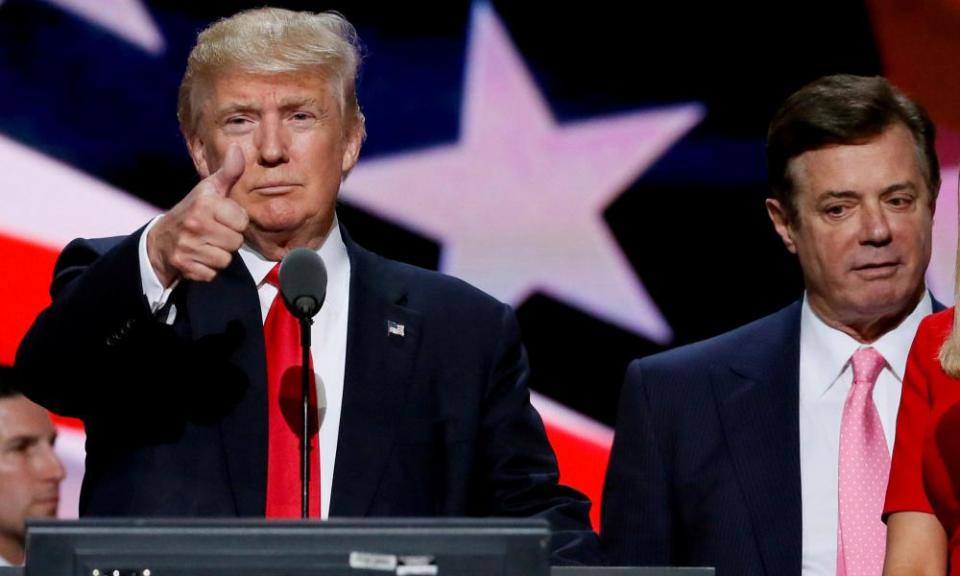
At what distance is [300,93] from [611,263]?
1233mm

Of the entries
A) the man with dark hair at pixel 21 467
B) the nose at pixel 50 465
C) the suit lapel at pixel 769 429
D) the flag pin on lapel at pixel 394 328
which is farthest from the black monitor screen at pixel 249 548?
the man with dark hair at pixel 21 467

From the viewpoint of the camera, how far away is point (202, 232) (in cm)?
203

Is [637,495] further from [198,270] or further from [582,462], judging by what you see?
[198,270]

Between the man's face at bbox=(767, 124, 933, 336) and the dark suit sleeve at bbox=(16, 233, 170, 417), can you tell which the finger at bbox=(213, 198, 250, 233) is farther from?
the man's face at bbox=(767, 124, 933, 336)

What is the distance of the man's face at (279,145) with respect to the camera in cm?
263

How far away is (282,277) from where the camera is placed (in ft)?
7.02

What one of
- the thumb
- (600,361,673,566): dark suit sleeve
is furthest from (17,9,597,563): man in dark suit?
(600,361,673,566): dark suit sleeve

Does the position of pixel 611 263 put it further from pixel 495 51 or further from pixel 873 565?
pixel 873 565

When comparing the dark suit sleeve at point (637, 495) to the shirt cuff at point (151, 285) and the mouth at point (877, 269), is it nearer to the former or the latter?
the mouth at point (877, 269)

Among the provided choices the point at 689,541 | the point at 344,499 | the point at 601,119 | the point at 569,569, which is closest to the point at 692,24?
the point at 601,119

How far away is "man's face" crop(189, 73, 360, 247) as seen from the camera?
2.63 meters

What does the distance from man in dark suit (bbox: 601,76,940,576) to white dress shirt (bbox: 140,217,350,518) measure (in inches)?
29.5

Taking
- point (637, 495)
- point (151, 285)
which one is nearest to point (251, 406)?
point (151, 285)

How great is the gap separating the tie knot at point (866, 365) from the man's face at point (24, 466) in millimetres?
1888
